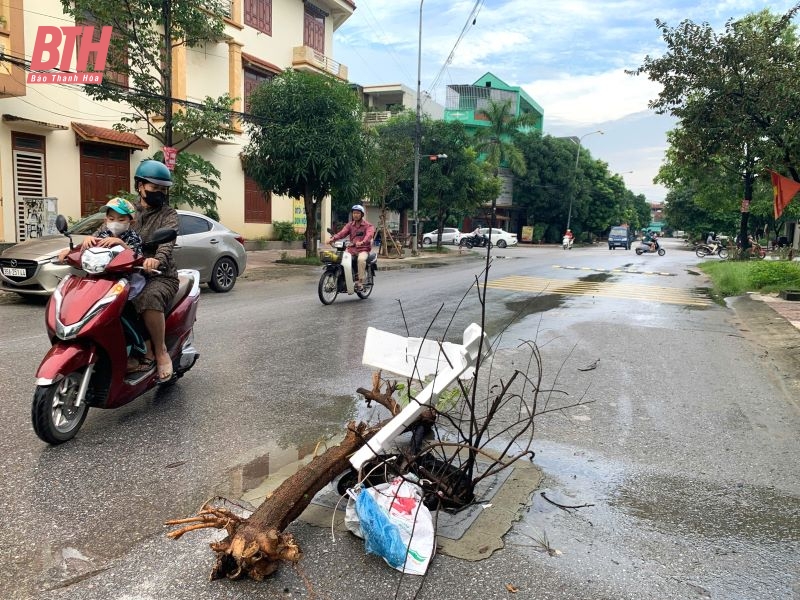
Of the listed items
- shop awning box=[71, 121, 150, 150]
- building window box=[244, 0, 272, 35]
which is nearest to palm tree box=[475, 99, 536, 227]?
building window box=[244, 0, 272, 35]

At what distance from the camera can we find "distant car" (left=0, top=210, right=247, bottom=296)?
888 cm

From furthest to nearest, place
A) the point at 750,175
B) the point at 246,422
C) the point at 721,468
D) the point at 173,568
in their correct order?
1. the point at 750,175
2. the point at 246,422
3. the point at 721,468
4. the point at 173,568

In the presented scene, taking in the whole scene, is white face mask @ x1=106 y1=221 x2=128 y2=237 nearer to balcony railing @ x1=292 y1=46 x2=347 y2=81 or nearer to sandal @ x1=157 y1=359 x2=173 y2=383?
sandal @ x1=157 y1=359 x2=173 y2=383

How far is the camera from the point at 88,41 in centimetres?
1557

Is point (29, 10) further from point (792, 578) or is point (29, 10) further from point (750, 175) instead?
point (750, 175)

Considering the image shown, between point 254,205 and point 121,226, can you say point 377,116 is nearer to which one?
point 254,205

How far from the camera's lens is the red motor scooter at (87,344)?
140 inches

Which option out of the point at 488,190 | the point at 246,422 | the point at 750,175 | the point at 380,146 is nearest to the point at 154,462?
the point at 246,422

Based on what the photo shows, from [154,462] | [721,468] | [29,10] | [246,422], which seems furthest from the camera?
[29,10]

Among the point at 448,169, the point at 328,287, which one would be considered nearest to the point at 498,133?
the point at 448,169

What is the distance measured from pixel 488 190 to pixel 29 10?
22091mm

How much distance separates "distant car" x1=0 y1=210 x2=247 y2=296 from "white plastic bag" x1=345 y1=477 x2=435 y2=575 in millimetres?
5861

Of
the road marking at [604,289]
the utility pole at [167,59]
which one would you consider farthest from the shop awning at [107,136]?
the road marking at [604,289]

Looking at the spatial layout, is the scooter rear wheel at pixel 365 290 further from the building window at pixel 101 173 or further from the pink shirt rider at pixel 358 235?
the building window at pixel 101 173
